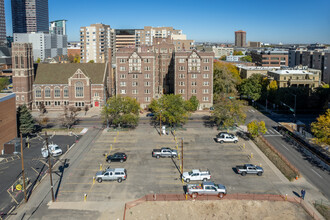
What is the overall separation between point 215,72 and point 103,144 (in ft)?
209

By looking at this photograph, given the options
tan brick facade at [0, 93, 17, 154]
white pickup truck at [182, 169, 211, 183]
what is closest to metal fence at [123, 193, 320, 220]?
white pickup truck at [182, 169, 211, 183]

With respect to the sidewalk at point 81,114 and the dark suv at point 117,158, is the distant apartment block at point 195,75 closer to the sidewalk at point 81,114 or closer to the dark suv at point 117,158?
the sidewalk at point 81,114

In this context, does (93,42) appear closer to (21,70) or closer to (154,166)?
(21,70)

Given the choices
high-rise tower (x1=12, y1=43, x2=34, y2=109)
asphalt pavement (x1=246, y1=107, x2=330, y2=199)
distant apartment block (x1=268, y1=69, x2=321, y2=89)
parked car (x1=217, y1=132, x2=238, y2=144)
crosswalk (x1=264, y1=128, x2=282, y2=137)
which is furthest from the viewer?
distant apartment block (x1=268, y1=69, x2=321, y2=89)

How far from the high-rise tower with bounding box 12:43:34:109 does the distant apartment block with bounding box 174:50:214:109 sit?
4552cm

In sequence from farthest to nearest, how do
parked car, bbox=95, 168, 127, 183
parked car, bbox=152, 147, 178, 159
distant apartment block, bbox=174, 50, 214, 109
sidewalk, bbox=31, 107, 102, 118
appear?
distant apartment block, bbox=174, 50, 214, 109 → sidewalk, bbox=31, 107, 102, 118 → parked car, bbox=152, 147, 178, 159 → parked car, bbox=95, 168, 127, 183

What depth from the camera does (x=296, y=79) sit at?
107 metres

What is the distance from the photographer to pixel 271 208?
39.0 meters

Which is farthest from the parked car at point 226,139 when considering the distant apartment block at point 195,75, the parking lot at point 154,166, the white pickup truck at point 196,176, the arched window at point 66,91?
the arched window at point 66,91

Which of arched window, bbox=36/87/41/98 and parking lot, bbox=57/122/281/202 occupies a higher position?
arched window, bbox=36/87/41/98

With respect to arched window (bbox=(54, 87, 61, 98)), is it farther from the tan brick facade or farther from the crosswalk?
the crosswalk

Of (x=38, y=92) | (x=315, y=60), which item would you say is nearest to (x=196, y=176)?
(x=38, y=92)

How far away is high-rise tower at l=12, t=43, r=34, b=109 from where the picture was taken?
94.9 metres

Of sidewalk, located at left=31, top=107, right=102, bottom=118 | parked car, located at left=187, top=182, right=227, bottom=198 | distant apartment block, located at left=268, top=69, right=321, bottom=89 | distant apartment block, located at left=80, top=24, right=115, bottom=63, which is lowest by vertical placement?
parked car, located at left=187, top=182, right=227, bottom=198
